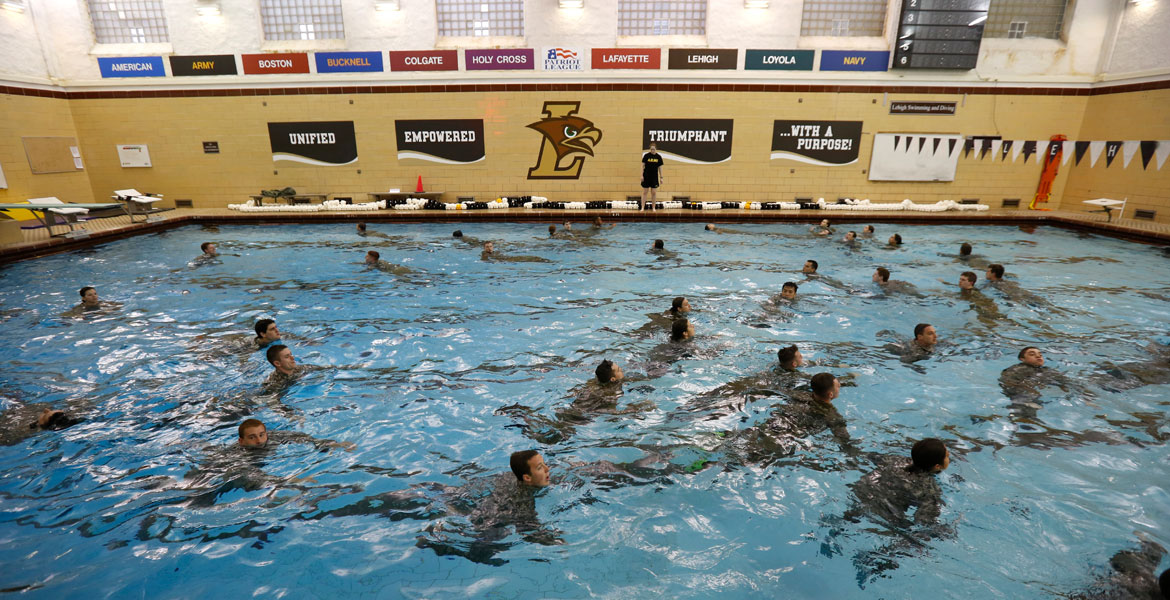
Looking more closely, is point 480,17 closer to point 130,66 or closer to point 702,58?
point 702,58

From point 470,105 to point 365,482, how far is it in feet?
45.9

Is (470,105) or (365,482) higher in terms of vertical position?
(470,105)

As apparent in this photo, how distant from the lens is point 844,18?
15.9 m

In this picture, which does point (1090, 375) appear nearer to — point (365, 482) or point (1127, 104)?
point (365, 482)

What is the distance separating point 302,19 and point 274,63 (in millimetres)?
1495

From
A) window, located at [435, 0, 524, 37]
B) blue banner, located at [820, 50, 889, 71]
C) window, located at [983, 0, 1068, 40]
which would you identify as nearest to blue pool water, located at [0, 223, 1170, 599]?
blue banner, located at [820, 50, 889, 71]

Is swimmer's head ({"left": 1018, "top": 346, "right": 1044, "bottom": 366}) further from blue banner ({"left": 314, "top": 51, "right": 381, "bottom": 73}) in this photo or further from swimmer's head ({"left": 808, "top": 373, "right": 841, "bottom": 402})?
blue banner ({"left": 314, "top": 51, "right": 381, "bottom": 73})

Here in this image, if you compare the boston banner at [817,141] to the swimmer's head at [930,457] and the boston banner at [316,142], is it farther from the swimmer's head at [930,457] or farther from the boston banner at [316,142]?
the swimmer's head at [930,457]

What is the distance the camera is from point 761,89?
53.1ft

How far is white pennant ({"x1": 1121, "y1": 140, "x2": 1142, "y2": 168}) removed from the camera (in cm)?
1487

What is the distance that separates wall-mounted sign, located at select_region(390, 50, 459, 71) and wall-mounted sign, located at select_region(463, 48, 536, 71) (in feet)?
1.21

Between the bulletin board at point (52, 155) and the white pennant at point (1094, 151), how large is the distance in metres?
29.3

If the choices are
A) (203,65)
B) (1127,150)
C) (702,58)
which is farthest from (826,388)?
(203,65)

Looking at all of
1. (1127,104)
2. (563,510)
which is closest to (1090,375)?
(563,510)
